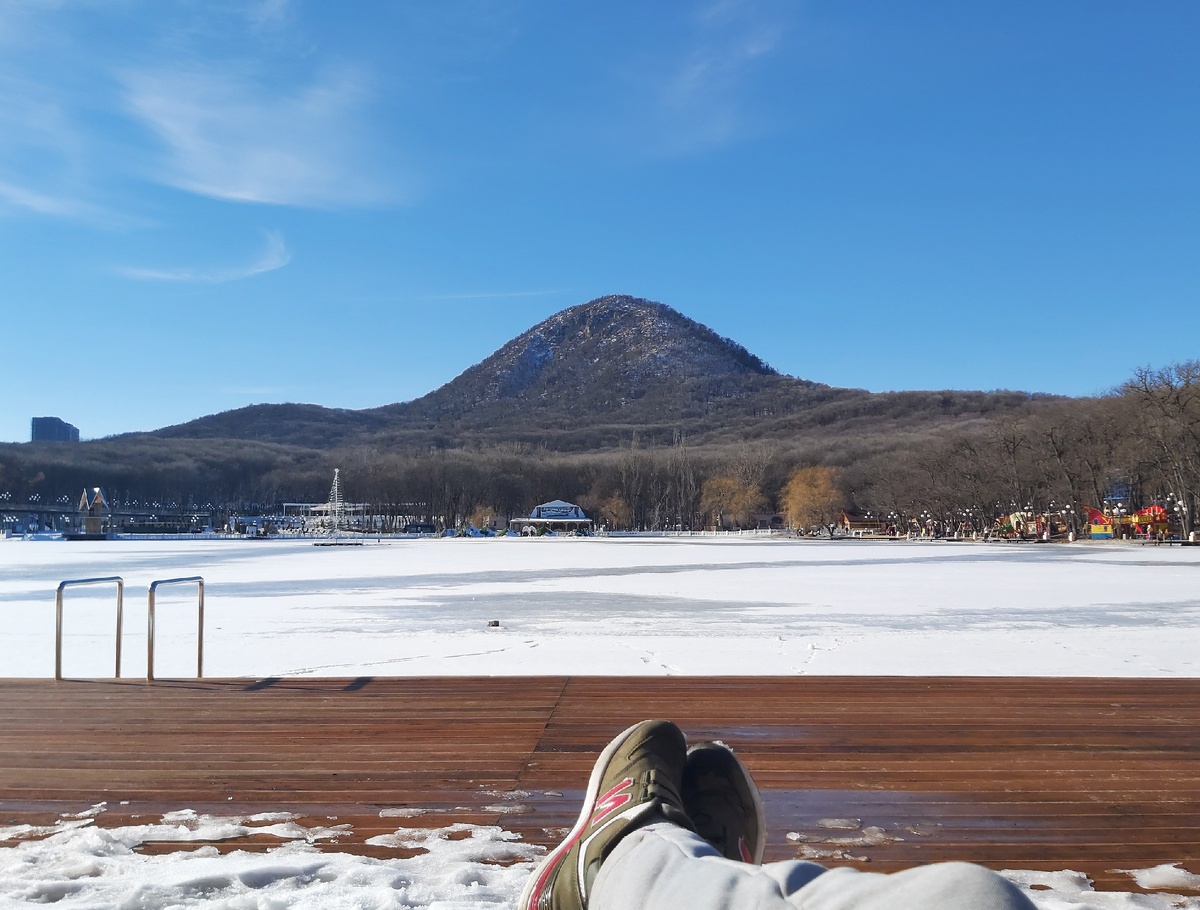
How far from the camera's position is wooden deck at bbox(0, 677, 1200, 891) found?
10.8ft

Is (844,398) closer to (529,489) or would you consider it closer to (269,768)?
(529,489)

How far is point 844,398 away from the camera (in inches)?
7864

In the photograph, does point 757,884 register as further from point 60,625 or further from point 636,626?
point 636,626

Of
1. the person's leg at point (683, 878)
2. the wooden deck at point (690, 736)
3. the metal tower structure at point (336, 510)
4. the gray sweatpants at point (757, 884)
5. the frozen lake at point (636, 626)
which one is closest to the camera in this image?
the gray sweatpants at point (757, 884)

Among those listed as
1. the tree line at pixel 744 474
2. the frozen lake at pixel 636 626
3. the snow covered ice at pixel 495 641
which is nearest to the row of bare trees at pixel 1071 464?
the tree line at pixel 744 474

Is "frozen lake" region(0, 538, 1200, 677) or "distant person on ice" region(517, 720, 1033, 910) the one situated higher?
"distant person on ice" region(517, 720, 1033, 910)

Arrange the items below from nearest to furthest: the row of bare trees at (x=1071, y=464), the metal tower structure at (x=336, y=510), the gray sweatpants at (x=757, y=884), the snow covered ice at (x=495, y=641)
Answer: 1. the gray sweatpants at (x=757, y=884)
2. the snow covered ice at (x=495, y=641)
3. the row of bare trees at (x=1071, y=464)
4. the metal tower structure at (x=336, y=510)

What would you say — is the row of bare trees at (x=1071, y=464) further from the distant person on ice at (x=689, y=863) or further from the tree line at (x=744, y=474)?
the distant person on ice at (x=689, y=863)

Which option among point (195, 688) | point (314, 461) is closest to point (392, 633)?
point (195, 688)

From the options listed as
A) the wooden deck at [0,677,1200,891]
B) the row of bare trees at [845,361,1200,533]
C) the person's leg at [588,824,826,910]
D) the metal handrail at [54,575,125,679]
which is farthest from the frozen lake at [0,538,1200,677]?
the row of bare trees at [845,361,1200,533]

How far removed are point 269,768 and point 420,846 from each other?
1.26 metres

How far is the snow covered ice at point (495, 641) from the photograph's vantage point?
287cm

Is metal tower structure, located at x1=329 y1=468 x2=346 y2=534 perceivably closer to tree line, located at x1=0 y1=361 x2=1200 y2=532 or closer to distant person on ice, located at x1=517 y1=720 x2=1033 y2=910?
tree line, located at x1=0 y1=361 x2=1200 y2=532

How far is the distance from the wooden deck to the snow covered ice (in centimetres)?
22
